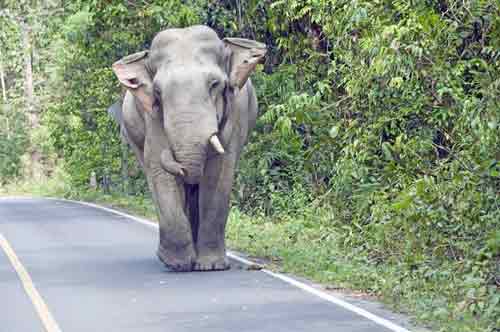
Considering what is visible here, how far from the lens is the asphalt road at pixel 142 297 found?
1116cm

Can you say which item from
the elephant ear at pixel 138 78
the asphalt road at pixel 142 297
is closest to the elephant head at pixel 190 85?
the elephant ear at pixel 138 78

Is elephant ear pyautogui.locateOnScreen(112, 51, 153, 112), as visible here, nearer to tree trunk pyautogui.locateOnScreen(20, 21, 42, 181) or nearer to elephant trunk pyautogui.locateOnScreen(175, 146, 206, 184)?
elephant trunk pyautogui.locateOnScreen(175, 146, 206, 184)

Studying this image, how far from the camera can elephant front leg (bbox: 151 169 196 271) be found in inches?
593

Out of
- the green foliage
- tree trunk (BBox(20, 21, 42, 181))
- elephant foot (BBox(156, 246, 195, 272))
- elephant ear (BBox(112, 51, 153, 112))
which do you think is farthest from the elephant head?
the green foliage

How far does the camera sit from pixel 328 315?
11.5 meters

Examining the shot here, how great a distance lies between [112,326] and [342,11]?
7241 millimetres

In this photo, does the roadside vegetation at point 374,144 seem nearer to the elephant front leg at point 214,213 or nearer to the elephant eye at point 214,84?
the elephant front leg at point 214,213

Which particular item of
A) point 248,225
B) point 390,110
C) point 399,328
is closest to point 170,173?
point 390,110

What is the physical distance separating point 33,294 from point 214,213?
2.76 m

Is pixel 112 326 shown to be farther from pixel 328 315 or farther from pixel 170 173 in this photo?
pixel 170 173

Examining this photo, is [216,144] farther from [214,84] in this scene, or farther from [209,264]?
[209,264]

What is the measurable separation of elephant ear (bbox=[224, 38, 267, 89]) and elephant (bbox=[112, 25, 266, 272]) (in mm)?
12

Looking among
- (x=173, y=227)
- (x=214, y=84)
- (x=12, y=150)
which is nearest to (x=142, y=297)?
(x=173, y=227)

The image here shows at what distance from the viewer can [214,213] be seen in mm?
15508
